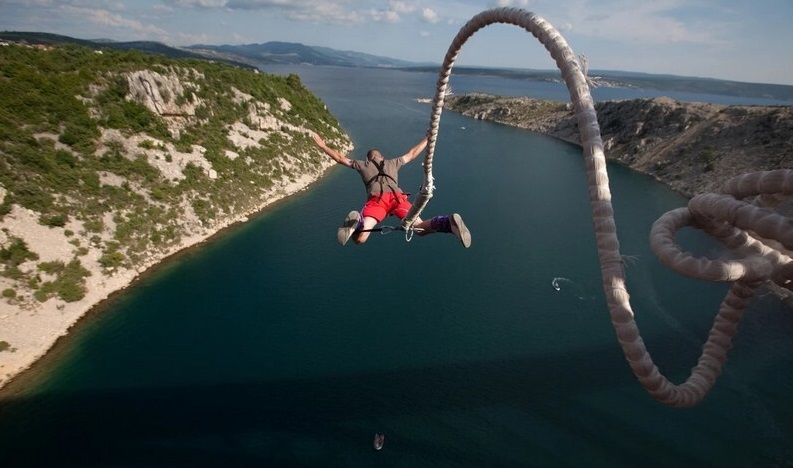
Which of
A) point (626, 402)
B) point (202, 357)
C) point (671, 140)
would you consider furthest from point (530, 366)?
point (671, 140)

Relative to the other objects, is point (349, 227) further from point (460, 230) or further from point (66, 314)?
point (66, 314)

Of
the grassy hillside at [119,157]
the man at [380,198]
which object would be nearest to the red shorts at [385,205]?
the man at [380,198]

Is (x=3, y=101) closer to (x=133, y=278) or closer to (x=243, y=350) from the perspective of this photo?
(x=133, y=278)

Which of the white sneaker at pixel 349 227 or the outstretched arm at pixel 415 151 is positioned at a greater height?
the outstretched arm at pixel 415 151

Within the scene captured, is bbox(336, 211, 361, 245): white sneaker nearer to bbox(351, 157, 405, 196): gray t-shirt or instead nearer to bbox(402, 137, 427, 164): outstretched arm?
bbox(351, 157, 405, 196): gray t-shirt

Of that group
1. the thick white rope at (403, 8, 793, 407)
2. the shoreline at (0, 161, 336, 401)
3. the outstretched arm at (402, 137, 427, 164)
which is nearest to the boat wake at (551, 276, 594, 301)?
the outstretched arm at (402, 137, 427, 164)

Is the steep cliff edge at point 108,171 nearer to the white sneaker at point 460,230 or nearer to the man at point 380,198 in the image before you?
the man at point 380,198
